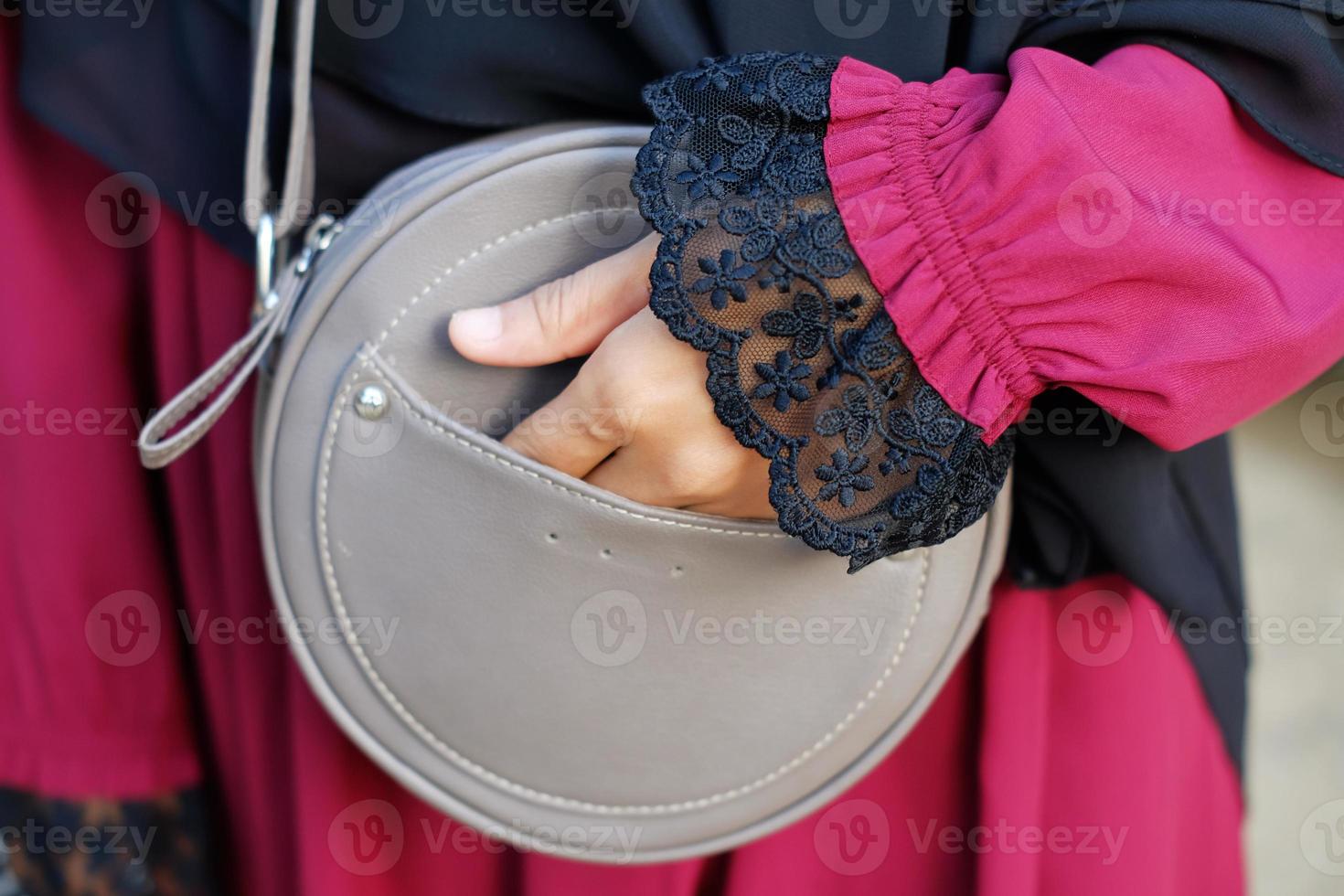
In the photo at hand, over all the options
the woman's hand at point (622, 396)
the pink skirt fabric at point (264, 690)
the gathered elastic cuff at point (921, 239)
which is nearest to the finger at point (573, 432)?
the woman's hand at point (622, 396)

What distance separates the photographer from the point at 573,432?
649 mm

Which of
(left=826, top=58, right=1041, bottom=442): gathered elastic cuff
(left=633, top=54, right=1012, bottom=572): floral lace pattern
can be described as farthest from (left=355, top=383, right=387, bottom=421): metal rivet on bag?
(left=826, top=58, right=1041, bottom=442): gathered elastic cuff

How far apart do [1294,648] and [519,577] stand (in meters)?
1.31

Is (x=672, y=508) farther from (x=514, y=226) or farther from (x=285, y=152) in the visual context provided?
(x=285, y=152)

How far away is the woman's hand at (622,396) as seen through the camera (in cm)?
61

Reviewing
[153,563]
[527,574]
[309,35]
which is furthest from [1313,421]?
[153,563]

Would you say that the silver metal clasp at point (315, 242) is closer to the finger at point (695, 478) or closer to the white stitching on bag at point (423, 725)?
the white stitching on bag at point (423, 725)

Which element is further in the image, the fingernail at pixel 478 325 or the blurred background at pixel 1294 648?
the blurred background at pixel 1294 648

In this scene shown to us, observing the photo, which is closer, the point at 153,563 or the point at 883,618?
the point at 883,618

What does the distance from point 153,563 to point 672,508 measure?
597 millimetres

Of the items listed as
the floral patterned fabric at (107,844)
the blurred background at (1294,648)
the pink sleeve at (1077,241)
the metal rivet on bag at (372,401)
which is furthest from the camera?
the blurred background at (1294,648)

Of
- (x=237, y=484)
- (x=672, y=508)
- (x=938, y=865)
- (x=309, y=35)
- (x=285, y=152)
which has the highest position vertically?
(x=309, y=35)

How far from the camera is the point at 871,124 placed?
61 centimetres

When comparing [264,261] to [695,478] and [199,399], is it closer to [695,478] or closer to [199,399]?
[199,399]
